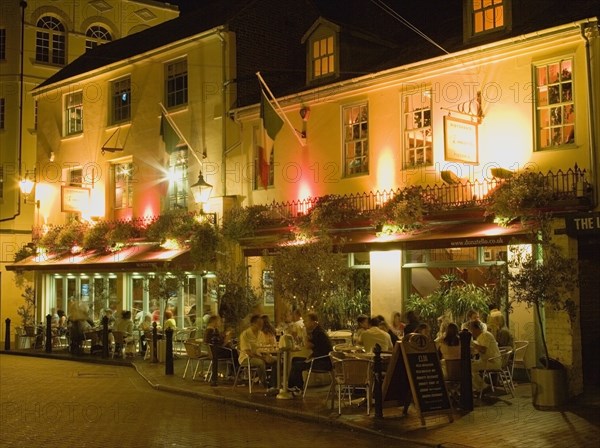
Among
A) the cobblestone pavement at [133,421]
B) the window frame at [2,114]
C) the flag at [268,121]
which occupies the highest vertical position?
the window frame at [2,114]

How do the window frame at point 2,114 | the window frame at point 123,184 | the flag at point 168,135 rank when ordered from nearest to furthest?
the flag at point 168,135 → the window frame at point 123,184 → the window frame at point 2,114

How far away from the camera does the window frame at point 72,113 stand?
2637 centimetres

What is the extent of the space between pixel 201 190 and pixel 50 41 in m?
14.1

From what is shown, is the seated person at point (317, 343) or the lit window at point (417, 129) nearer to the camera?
the seated person at point (317, 343)

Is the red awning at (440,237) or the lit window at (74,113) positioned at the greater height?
the lit window at (74,113)

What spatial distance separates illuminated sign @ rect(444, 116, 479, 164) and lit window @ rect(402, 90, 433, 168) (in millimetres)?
1502

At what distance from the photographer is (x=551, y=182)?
45.2ft

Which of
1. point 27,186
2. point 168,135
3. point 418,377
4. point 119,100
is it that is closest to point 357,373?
point 418,377

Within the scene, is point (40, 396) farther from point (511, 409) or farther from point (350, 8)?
point (350, 8)

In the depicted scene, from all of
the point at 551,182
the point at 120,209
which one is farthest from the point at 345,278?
the point at 120,209

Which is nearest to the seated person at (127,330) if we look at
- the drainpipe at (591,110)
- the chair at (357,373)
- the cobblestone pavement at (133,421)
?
the cobblestone pavement at (133,421)

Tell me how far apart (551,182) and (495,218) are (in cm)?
116

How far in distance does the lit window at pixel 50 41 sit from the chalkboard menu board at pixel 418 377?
23699 mm

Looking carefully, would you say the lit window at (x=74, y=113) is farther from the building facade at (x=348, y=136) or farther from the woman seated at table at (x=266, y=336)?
the woman seated at table at (x=266, y=336)
